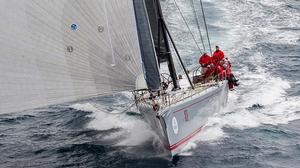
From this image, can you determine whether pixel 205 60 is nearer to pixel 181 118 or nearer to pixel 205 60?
pixel 205 60

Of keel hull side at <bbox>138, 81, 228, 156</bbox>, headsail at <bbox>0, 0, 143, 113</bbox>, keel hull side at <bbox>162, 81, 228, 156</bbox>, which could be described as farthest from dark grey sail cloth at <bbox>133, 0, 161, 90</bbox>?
keel hull side at <bbox>162, 81, 228, 156</bbox>

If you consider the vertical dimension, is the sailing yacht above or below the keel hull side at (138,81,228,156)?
above

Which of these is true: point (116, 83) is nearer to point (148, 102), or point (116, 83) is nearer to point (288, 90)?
point (148, 102)

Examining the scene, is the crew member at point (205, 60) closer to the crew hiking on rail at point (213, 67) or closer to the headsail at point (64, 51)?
the crew hiking on rail at point (213, 67)

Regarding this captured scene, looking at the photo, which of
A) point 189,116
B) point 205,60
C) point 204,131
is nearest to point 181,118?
point 189,116

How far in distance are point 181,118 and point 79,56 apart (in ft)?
11.4

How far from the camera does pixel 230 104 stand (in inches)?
786

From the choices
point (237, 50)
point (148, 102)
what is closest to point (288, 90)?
point (237, 50)

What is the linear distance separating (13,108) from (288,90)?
12.2 metres

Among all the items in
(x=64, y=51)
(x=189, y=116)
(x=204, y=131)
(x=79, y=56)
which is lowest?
(x=204, y=131)

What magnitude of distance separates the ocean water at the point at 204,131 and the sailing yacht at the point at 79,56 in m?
1.44

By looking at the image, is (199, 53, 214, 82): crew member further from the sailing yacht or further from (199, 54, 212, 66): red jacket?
the sailing yacht

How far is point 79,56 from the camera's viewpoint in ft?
45.4

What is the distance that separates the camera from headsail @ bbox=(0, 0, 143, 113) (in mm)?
13109
